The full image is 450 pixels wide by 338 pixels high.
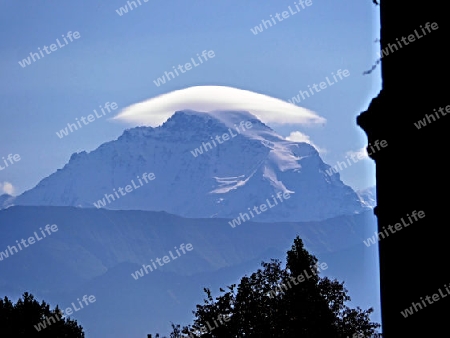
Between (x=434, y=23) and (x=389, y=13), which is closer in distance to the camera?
(x=434, y=23)

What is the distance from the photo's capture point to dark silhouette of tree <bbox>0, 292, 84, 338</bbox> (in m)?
63.4

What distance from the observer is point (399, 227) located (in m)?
7.12

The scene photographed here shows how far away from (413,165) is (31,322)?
198ft

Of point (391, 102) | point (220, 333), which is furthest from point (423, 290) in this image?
point (220, 333)

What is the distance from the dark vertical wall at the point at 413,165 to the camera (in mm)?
6664

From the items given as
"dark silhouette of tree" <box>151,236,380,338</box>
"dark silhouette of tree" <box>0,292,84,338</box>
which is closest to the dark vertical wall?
"dark silhouette of tree" <box>151,236,380,338</box>

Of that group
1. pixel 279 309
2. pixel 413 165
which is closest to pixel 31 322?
pixel 279 309

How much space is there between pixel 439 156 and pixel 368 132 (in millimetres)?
869

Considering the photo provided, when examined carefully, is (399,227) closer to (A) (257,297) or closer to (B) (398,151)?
(B) (398,151)

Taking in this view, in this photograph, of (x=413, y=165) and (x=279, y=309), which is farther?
(x=279, y=309)

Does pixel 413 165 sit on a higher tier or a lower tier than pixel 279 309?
lower

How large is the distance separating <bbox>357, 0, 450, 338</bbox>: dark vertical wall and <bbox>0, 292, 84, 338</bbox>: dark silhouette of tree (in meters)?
57.3

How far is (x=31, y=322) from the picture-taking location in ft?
A: 213

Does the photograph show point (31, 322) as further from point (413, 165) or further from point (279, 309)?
point (413, 165)
